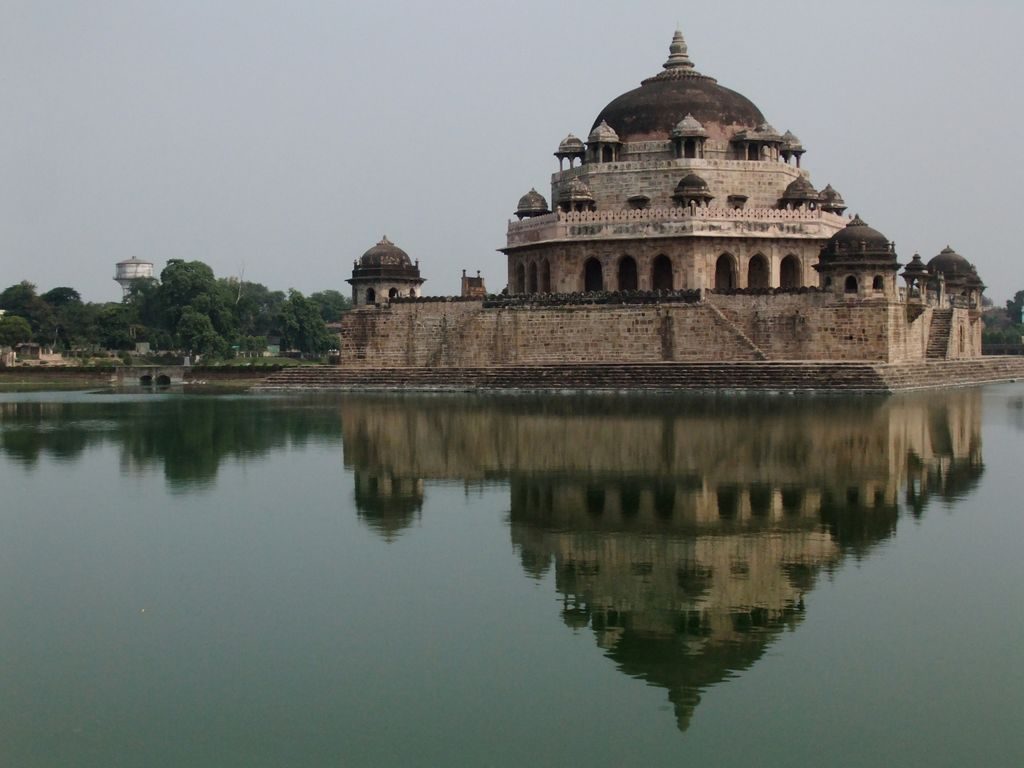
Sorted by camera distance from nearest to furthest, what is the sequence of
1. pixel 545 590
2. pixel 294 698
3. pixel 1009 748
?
pixel 1009 748 < pixel 294 698 < pixel 545 590

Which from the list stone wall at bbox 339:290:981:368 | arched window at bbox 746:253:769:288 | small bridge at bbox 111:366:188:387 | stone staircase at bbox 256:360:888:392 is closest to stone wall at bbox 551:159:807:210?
arched window at bbox 746:253:769:288

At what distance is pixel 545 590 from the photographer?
8047 mm

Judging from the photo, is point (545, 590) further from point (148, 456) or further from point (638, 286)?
point (638, 286)

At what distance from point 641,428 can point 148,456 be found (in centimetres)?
634

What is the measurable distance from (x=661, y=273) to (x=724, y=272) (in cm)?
144

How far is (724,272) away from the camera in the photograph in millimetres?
29859

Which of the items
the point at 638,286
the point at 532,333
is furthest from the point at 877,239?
the point at 532,333

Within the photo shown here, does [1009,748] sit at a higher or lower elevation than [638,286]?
lower

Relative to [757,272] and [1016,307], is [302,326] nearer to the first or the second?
[757,272]

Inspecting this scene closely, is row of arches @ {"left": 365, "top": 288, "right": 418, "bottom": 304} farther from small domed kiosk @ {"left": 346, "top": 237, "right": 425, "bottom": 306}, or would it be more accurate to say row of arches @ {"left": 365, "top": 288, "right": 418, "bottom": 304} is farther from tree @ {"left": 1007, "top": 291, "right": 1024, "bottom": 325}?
tree @ {"left": 1007, "top": 291, "right": 1024, "bottom": 325}

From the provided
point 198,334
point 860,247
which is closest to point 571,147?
point 860,247

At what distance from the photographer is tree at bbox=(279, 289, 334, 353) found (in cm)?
5441

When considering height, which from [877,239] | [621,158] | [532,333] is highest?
[621,158]

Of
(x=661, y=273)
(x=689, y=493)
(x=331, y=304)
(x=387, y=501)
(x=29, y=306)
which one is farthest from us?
(x=331, y=304)
